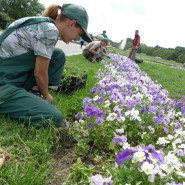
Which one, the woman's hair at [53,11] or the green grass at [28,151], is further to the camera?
the woman's hair at [53,11]

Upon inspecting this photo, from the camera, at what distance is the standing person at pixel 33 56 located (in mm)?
3609

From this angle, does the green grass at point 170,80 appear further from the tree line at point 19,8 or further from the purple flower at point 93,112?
the tree line at point 19,8

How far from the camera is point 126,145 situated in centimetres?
245

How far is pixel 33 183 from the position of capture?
2.42 meters

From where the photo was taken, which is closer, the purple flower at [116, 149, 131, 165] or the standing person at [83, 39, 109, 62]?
the purple flower at [116, 149, 131, 165]

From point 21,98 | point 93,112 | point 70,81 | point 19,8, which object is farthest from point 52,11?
point 19,8

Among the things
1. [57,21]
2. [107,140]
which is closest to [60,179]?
[107,140]

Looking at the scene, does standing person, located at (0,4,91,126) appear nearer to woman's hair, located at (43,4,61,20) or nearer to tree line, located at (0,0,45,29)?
woman's hair, located at (43,4,61,20)

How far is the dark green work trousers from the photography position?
358cm

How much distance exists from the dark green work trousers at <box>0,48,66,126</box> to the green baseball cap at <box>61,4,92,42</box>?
541mm

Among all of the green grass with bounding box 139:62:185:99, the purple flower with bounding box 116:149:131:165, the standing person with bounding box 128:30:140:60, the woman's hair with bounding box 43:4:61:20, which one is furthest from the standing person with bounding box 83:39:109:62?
the purple flower with bounding box 116:149:131:165

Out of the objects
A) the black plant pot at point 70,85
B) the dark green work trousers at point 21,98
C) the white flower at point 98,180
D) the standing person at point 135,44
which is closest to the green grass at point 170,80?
the standing person at point 135,44

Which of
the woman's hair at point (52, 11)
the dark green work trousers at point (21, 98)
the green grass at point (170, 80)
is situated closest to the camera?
the dark green work trousers at point (21, 98)

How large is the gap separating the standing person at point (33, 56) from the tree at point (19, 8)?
4739cm
